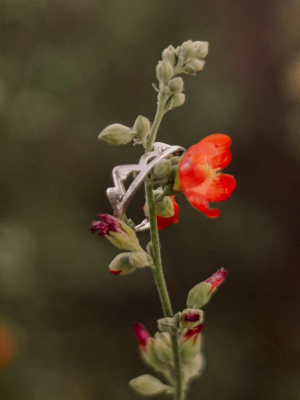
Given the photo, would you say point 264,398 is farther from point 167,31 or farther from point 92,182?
point 167,31

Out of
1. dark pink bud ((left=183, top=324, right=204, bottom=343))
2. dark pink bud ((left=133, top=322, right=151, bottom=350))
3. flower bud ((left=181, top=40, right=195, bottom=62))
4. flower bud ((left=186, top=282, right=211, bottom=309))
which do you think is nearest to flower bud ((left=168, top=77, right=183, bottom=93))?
flower bud ((left=181, top=40, right=195, bottom=62))

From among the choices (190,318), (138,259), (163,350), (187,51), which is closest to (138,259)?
(138,259)

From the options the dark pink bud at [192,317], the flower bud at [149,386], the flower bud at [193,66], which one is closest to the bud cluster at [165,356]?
the flower bud at [149,386]

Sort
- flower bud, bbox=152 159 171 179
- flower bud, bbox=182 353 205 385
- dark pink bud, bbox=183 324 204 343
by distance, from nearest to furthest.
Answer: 1. flower bud, bbox=152 159 171 179
2. dark pink bud, bbox=183 324 204 343
3. flower bud, bbox=182 353 205 385

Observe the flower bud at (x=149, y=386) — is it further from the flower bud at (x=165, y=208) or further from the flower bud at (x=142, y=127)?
the flower bud at (x=142, y=127)

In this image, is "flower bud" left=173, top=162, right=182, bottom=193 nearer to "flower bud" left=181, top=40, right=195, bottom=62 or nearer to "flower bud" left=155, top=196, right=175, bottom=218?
"flower bud" left=155, top=196, right=175, bottom=218

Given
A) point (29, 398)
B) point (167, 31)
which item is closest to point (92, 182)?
point (167, 31)
